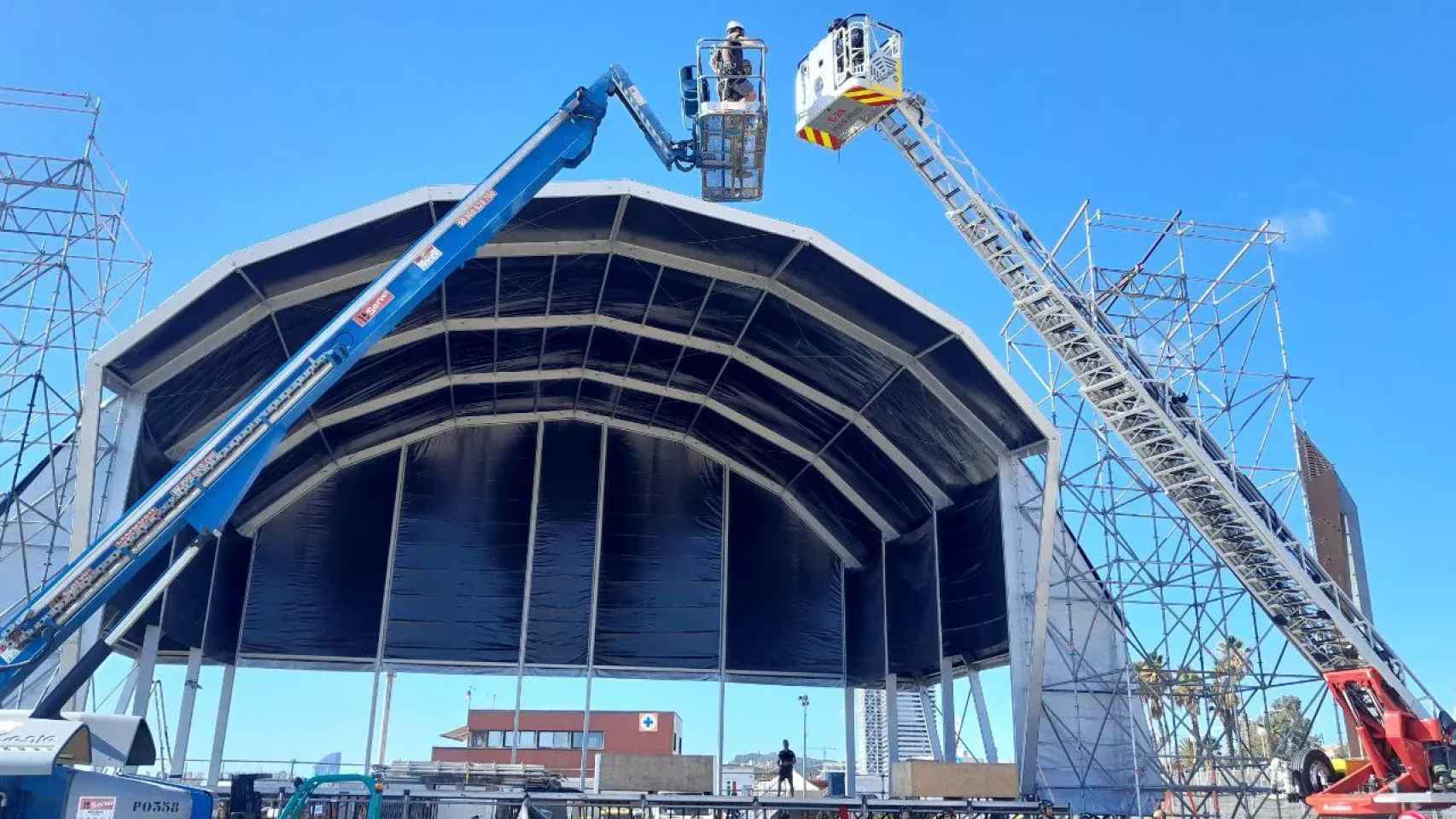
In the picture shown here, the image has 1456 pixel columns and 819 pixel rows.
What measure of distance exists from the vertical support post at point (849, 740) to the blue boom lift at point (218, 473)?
1721 cm

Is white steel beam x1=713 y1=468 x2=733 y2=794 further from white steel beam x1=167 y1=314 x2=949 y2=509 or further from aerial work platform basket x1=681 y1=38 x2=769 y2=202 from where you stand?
aerial work platform basket x1=681 y1=38 x2=769 y2=202

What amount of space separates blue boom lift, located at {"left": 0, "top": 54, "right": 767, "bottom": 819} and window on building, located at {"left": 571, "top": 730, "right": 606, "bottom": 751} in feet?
132

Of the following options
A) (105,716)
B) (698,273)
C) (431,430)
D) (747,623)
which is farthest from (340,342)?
(747,623)

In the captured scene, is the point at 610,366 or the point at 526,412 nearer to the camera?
the point at 610,366

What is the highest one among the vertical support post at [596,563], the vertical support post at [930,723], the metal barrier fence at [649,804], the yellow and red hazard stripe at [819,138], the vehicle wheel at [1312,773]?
the yellow and red hazard stripe at [819,138]

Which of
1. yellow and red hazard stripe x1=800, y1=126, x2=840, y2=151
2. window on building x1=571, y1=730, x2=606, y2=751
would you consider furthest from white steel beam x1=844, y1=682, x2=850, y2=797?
window on building x1=571, y1=730, x2=606, y2=751

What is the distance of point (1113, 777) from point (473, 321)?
1633 centimetres

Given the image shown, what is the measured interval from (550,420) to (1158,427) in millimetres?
16752

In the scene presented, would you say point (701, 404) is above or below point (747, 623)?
above

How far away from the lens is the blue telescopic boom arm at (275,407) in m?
13.0

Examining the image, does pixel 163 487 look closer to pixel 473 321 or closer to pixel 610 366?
pixel 473 321

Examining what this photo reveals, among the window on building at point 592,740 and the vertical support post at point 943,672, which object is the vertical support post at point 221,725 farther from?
the window on building at point 592,740

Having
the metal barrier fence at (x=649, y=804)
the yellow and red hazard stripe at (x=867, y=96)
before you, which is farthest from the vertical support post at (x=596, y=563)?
the yellow and red hazard stripe at (x=867, y=96)

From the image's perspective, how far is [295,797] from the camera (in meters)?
14.2
